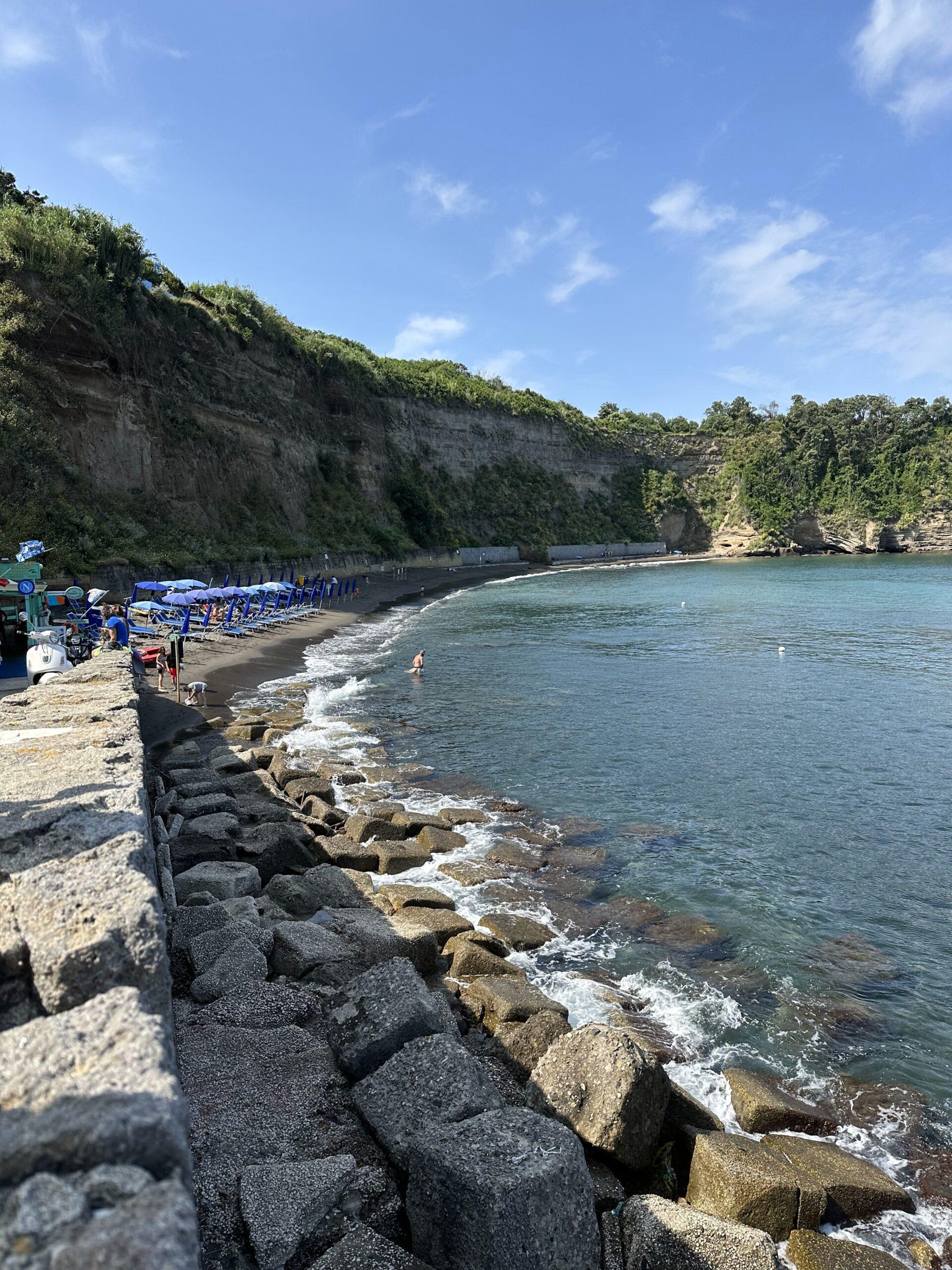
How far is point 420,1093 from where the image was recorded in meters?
5.27

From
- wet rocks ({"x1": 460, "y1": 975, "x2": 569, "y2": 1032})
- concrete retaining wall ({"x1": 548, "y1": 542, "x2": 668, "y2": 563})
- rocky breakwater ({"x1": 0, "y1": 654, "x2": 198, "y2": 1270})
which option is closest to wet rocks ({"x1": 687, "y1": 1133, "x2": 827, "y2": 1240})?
wet rocks ({"x1": 460, "y1": 975, "x2": 569, "y2": 1032})

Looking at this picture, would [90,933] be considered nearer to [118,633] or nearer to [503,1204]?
[503,1204]

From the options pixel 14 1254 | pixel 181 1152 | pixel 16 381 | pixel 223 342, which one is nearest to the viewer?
pixel 14 1254

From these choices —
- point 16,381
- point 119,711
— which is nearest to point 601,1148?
point 119,711

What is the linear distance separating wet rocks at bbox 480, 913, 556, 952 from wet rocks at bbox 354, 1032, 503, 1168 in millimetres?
3981

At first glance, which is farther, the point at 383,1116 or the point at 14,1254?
the point at 383,1116

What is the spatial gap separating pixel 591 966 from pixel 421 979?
3.28 m

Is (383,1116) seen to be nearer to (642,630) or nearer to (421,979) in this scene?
(421,979)

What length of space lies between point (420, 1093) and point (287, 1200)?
1143 mm

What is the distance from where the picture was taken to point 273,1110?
5398mm

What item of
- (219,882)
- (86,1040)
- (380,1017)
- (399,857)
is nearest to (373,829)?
(399,857)

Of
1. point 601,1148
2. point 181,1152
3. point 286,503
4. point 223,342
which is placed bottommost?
point 601,1148

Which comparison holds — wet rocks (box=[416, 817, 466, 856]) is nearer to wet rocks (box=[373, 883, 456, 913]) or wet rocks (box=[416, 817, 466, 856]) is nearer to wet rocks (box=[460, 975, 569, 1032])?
wet rocks (box=[373, 883, 456, 913])

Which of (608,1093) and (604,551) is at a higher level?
(604,551)
